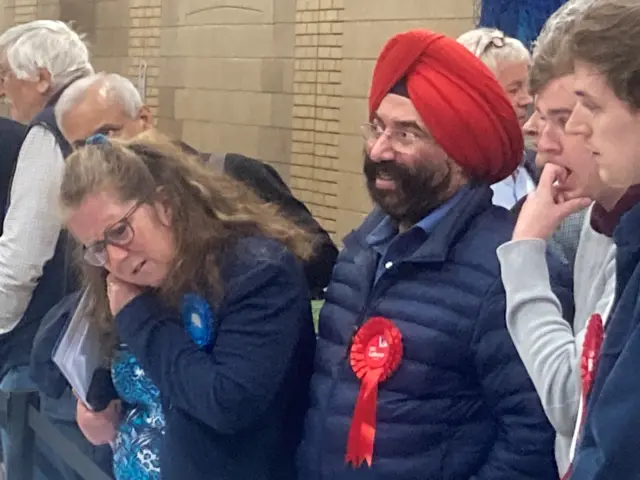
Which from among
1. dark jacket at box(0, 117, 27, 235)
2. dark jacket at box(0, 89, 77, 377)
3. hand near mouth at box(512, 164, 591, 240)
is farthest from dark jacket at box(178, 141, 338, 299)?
hand near mouth at box(512, 164, 591, 240)

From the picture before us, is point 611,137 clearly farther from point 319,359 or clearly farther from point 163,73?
point 163,73

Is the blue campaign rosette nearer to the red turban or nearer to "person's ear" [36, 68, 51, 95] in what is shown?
the red turban

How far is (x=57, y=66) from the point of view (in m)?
2.73

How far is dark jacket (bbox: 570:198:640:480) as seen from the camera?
3.12ft

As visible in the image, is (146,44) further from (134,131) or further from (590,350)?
(590,350)

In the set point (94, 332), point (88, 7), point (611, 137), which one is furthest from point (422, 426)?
point (88, 7)

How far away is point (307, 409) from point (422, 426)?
27cm

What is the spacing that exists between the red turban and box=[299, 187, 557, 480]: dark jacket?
0.06m

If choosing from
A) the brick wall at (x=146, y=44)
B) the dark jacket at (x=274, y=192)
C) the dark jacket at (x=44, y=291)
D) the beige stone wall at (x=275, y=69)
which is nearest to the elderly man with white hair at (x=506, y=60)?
the dark jacket at (x=274, y=192)

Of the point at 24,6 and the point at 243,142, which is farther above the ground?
the point at 24,6

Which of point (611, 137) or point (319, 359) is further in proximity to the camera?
point (319, 359)

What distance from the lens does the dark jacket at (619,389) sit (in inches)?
37.4

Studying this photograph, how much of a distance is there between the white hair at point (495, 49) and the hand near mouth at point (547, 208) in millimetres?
1096

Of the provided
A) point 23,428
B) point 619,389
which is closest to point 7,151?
point 23,428
